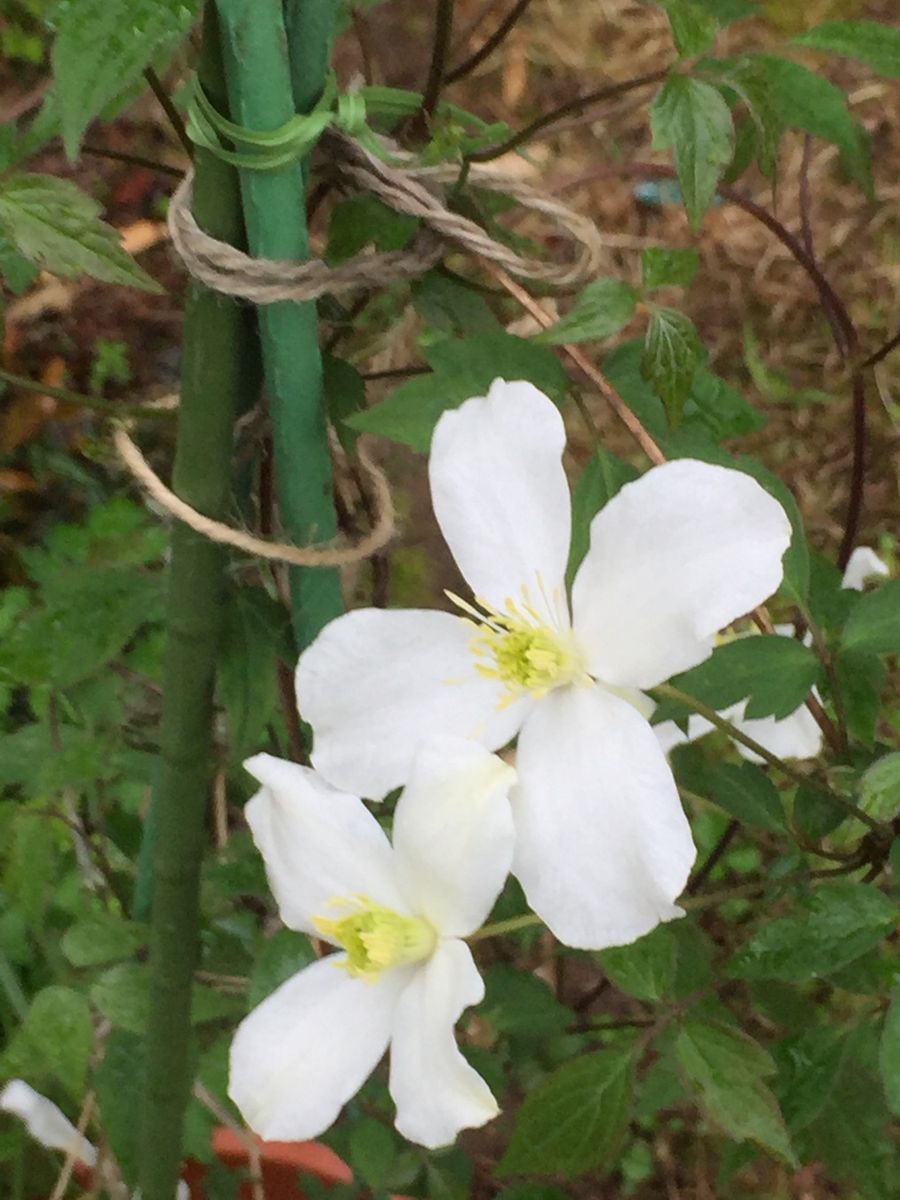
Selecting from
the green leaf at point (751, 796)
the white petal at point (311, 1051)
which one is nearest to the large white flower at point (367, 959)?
the white petal at point (311, 1051)

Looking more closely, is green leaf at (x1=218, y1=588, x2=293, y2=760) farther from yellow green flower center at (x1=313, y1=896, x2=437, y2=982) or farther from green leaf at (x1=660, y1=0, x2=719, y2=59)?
green leaf at (x1=660, y1=0, x2=719, y2=59)

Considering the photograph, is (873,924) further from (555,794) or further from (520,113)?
(520,113)

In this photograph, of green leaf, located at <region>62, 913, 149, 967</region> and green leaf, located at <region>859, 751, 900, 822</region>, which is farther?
green leaf, located at <region>62, 913, 149, 967</region>

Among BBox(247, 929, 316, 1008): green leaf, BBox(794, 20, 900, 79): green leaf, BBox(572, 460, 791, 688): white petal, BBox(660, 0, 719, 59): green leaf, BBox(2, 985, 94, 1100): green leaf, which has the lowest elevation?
BBox(2, 985, 94, 1100): green leaf

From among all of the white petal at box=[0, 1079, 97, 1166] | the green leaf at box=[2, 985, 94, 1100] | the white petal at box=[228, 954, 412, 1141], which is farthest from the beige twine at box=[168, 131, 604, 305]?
the white petal at box=[0, 1079, 97, 1166]

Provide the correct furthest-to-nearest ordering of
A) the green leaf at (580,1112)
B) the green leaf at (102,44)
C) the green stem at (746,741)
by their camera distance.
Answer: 1. the green leaf at (580,1112)
2. the green stem at (746,741)
3. the green leaf at (102,44)

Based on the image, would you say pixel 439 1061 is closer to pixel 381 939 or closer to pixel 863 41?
pixel 381 939

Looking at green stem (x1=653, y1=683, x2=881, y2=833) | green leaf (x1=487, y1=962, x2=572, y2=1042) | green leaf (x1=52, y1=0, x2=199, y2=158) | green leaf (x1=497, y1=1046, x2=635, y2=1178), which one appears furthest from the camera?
green leaf (x1=487, y1=962, x2=572, y2=1042)

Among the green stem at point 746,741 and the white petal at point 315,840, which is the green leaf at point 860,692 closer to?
the green stem at point 746,741
